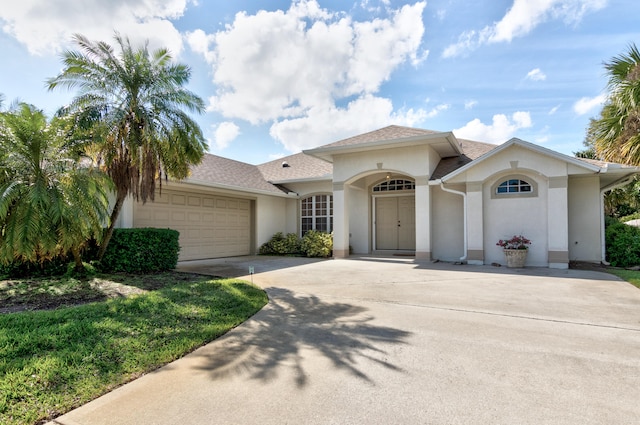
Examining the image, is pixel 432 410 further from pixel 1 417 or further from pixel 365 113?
pixel 365 113

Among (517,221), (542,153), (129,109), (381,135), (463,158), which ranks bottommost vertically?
(517,221)

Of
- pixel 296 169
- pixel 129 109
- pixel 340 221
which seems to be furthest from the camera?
Answer: pixel 296 169

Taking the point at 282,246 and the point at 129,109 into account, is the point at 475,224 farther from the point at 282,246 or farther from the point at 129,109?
the point at 129,109

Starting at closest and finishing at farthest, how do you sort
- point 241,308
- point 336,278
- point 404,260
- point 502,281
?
point 241,308
point 502,281
point 336,278
point 404,260

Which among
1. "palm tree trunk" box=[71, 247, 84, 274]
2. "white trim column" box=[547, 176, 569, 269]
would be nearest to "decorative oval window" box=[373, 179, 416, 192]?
"white trim column" box=[547, 176, 569, 269]

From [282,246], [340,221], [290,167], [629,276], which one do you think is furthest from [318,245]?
[629,276]

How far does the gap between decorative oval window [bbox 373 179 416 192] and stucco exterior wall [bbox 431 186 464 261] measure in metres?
1.89

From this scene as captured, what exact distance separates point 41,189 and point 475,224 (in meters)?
12.0

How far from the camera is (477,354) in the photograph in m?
3.84

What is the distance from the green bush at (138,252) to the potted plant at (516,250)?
34.7 ft

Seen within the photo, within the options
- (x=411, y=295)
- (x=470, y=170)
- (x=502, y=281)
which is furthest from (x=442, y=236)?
(x=411, y=295)

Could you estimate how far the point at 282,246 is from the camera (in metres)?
15.6

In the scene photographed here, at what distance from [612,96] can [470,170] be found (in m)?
4.57

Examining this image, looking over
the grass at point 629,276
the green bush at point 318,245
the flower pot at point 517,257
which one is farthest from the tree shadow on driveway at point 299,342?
the green bush at point 318,245
